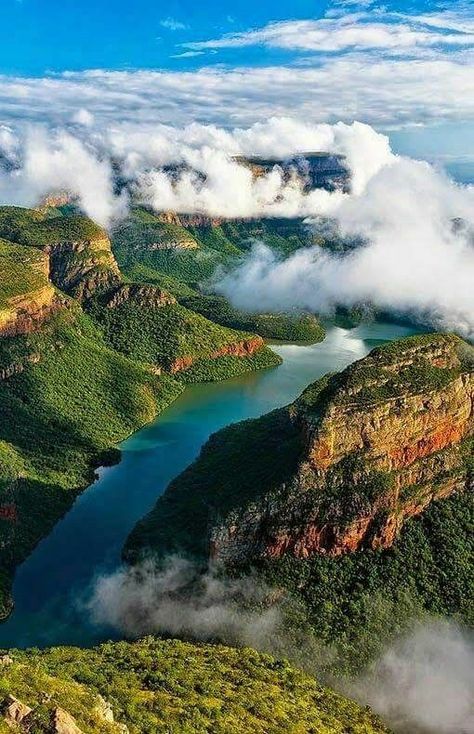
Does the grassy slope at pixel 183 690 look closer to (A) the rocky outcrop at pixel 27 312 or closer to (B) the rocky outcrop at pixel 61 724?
(B) the rocky outcrop at pixel 61 724

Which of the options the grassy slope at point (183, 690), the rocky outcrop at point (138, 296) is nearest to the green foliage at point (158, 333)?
the rocky outcrop at point (138, 296)

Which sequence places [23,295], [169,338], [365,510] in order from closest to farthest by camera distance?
1. [365,510]
2. [23,295]
3. [169,338]

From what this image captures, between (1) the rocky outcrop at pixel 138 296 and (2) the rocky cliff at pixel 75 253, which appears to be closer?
(1) the rocky outcrop at pixel 138 296

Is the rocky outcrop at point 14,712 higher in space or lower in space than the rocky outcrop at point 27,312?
lower

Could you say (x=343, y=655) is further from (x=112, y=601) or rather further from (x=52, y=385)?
(x=52, y=385)

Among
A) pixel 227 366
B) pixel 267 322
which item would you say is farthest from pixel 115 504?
pixel 267 322

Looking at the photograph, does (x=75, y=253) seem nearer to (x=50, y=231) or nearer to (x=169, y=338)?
(x=50, y=231)

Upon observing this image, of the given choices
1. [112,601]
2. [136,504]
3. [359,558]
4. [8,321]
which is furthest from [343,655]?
[8,321]

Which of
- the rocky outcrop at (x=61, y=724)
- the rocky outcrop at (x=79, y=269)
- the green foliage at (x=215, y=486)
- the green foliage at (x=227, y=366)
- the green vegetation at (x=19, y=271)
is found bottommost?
the rocky outcrop at (x=61, y=724)
